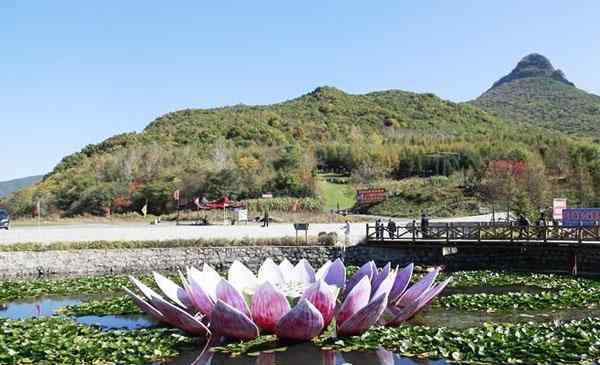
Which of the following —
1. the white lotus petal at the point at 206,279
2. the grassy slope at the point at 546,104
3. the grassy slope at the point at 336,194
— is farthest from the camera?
the grassy slope at the point at 546,104

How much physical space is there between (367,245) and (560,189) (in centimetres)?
2352

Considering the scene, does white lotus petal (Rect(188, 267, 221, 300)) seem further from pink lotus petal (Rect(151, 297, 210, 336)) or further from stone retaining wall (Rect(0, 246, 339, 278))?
stone retaining wall (Rect(0, 246, 339, 278))

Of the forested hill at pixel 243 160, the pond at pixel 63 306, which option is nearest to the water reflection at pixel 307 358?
the pond at pixel 63 306

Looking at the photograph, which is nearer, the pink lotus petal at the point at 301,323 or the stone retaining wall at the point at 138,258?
the pink lotus petal at the point at 301,323

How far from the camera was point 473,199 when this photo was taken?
50.6 metres

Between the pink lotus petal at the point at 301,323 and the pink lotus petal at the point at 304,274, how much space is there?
4.42ft

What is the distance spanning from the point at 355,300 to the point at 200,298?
8.25 feet

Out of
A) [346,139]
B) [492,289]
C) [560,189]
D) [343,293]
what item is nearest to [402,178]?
[560,189]

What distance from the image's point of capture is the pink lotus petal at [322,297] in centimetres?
1010

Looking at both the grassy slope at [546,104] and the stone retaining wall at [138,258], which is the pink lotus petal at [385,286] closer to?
the stone retaining wall at [138,258]

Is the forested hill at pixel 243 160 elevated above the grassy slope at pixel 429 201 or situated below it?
above

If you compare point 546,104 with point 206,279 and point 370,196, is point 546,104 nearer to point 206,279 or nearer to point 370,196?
point 370,196

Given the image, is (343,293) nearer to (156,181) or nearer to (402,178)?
(156,181)

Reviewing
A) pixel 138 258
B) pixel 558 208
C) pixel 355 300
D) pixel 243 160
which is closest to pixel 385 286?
pixel 355 300
